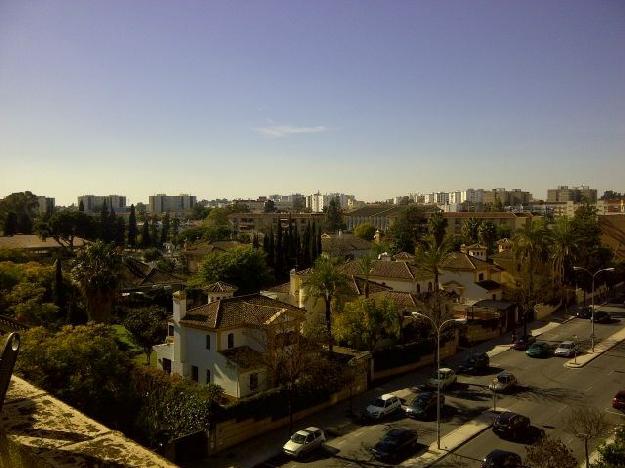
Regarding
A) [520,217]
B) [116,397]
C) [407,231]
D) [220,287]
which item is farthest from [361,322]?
[520,217]

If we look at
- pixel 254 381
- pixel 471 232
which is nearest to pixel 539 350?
pixel 254 381

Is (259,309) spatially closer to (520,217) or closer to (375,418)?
(375,418)

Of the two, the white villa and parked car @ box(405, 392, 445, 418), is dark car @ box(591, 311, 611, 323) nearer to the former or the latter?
parked car @ box(405, 392, 445, 418)

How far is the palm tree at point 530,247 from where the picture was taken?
47344 mm

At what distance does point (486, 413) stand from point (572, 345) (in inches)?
589

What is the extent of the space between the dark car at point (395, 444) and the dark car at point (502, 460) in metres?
3.48

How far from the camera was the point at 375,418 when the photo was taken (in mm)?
27062

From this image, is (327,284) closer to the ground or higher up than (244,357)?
higher up

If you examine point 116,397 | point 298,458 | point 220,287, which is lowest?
point 298,458

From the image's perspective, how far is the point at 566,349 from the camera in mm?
38406

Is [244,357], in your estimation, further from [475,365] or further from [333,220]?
[333,220]

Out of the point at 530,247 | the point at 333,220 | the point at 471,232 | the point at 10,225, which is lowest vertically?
the point at 471,232

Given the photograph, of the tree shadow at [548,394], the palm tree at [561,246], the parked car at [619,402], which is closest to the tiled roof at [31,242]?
the palm tree at [561,246]

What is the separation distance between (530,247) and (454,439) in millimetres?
29128
